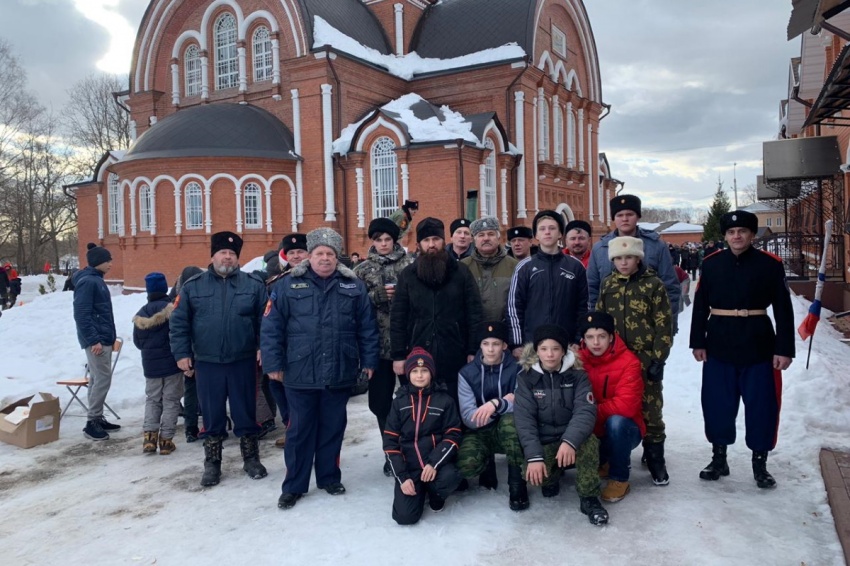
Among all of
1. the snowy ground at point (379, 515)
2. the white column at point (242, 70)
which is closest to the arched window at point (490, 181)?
the white column at point (242, 70)

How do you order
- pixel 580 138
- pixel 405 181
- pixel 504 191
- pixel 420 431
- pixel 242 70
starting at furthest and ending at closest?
pixel 580 138, pixel 242 70, pixel 504 191, pixel 405 181, pixel 420 431

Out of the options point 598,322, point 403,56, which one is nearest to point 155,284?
point 598,322

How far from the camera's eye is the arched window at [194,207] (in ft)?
67.7

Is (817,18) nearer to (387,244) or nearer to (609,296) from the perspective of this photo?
(609,296)

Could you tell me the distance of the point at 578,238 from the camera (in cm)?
579

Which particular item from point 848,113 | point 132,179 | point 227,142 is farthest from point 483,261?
point 132,179

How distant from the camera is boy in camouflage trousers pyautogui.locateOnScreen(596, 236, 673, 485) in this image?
463 centimetres

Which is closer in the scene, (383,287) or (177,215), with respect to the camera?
(383,287)

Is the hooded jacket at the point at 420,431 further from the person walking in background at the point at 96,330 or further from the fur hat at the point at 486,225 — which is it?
the person walking in background at the point at 96,330

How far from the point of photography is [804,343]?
8.27m

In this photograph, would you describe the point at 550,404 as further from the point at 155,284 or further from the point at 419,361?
the point at 155,284

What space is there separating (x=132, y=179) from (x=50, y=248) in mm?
46319

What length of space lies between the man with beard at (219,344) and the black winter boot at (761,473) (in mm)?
3766

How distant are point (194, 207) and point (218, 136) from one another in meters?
2.44
